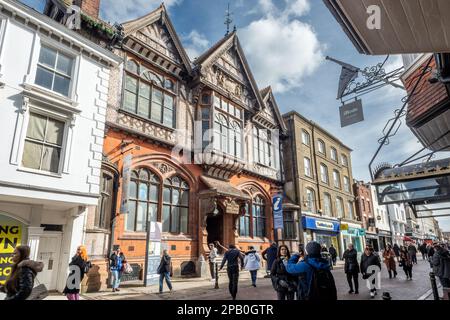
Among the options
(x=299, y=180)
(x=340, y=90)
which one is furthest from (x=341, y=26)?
(x=299, y=180)

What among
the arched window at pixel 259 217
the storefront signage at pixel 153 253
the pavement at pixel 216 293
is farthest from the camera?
the arched window at pixel 259 217

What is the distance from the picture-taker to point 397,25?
124 inches

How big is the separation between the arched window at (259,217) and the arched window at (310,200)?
563 cm

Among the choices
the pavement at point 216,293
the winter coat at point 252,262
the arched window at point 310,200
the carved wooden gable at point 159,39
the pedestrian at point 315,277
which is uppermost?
the carved wooden gable at point 159,39

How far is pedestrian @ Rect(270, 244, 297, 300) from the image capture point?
20.1ft

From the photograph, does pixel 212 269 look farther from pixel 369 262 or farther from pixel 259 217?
pixel 259 217

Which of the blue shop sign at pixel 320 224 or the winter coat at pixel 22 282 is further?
the blue shop sign at pixel 320 224

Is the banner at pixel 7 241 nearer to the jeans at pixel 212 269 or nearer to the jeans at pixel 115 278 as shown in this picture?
the jeans at pixel 115 278

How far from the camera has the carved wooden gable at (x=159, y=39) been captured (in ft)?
49.8

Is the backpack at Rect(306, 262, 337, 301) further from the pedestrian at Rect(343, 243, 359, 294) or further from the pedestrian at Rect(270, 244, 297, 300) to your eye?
the pedestrian at Rect(343, 243, 359, 294)

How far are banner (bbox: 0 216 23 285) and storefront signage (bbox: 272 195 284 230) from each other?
51.1 feet

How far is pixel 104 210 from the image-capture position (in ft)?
38.4

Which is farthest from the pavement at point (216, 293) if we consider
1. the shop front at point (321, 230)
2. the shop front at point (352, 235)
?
the shop front at point (352, 235)
